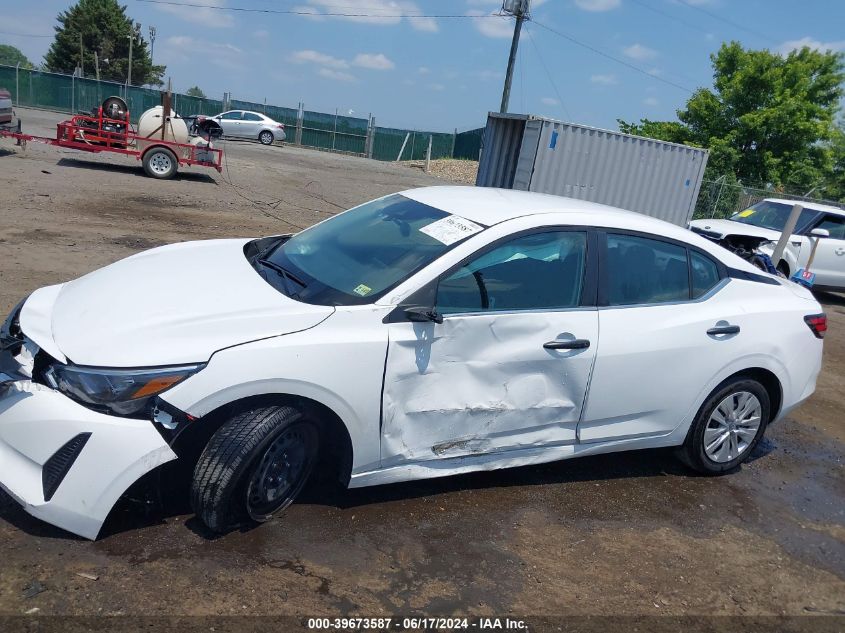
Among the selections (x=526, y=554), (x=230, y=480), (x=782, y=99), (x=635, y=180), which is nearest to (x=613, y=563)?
(x=526, y=554)

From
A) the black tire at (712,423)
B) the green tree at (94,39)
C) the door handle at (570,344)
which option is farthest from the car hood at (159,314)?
the green tree at (94,39)

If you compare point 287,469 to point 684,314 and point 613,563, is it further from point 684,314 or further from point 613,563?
point 684,314

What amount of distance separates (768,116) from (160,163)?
23.5 meters

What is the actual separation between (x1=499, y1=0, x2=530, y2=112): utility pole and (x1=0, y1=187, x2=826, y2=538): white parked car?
26425 millimetres

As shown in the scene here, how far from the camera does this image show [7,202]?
10852 mm

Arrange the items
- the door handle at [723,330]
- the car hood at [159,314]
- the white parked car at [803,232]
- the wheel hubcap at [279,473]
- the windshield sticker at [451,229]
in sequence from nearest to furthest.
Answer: the car hood at [159,314] → the wheel hubcap at [279,473] → the windshield sticker at [451,229] → the door handle at [723,330] → the white parked car at [803,232]

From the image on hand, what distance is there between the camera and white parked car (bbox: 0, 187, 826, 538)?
119 inches

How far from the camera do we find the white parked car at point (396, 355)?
303 cm

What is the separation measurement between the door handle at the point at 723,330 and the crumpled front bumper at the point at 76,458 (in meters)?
3.13

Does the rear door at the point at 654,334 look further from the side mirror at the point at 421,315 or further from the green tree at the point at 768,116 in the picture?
the green tree at the point at 768,116

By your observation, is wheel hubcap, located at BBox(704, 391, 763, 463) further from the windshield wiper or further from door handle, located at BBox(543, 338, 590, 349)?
the windshield wiper

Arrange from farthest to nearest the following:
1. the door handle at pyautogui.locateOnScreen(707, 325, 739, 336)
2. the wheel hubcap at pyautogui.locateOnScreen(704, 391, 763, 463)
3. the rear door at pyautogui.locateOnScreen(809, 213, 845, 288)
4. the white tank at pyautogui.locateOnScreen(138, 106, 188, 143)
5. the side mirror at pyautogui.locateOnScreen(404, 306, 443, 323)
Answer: the white tank at pyautogui.locateOnScreen(138, 106, 188, 143)
the rear door at pyautogui.locateOnScreen(809, 213, 845, 288)
the wheel hubcap at pyautogui.locateOnScreen(704, 391, 763, 463)
the door handle at pyautogui.locateOnScreen(707, 325, 739, 336)
the side mirror at pyautogui.locateOnScreen(404, 306, 443, 323)

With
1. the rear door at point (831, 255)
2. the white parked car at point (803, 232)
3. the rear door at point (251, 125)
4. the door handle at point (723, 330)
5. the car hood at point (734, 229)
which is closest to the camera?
the door handle at point (723, 330)

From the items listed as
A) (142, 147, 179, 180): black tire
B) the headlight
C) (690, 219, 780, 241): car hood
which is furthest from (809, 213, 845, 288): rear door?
(142, 147, 179, 180): black tire
